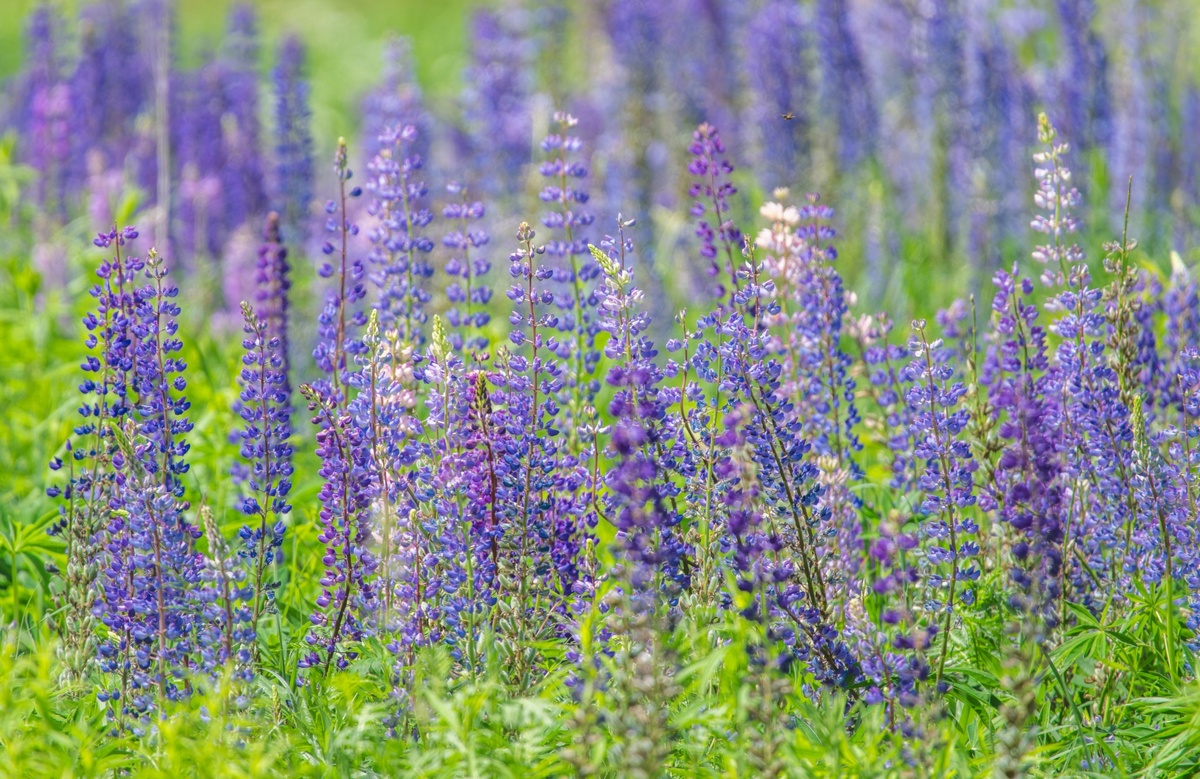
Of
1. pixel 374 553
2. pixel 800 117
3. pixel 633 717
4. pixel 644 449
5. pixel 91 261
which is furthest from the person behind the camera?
pixel 800 117

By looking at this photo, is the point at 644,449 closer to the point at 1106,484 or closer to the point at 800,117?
the point at 1106,484

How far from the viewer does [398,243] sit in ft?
12.2

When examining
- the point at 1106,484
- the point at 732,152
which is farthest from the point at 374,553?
the point at 732,152

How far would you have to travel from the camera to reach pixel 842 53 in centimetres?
764

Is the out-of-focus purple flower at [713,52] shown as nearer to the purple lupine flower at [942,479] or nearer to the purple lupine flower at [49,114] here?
the purple lupine flower at [49,114]

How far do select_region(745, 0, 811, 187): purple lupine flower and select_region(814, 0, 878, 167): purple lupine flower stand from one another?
0.15m

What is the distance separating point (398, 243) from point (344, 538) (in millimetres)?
1056

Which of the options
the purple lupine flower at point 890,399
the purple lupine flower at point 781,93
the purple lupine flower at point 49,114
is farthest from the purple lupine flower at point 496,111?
the purple lupine flower at point 890,399

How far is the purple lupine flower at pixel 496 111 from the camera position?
25.3 feet

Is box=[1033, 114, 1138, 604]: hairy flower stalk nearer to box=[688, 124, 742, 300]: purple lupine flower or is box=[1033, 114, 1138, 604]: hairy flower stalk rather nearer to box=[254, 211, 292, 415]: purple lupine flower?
box=[688, 124, 742, 300]: purple lupine flower

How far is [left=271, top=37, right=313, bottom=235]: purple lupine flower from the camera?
651 centimetres

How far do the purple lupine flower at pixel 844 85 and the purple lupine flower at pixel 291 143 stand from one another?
3.09 metres

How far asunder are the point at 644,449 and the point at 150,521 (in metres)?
1.08

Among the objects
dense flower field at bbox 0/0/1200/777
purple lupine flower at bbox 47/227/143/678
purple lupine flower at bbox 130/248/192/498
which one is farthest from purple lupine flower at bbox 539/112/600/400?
purple lupine flower at bbox 47/227/143/678
